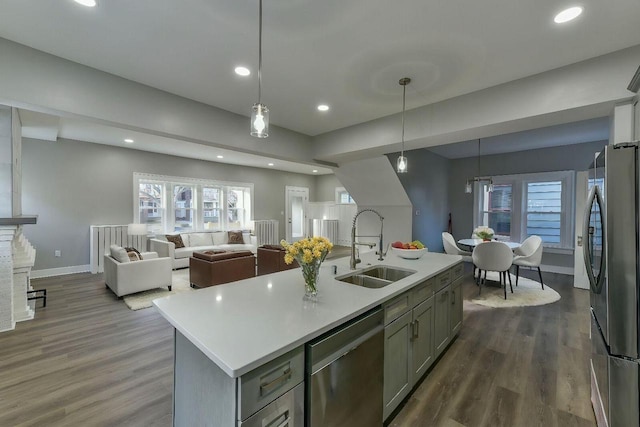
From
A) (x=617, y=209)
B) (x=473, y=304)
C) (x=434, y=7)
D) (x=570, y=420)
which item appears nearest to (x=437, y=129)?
(x=434, y=7)

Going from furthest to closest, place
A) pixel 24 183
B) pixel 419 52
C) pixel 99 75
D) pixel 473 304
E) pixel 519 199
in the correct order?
pixel 519 199 → pixel 24 183 → pixel 473 304 → pixel 99 75 → pixel 419 52

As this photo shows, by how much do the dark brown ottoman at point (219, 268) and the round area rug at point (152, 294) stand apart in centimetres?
25

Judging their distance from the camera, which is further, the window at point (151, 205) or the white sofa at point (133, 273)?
the window at point (151, 205)

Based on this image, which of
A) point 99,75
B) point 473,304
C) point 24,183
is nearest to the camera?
point 99,75

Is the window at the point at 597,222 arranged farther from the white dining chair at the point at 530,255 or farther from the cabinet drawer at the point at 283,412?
the white dining chair at the point at 530,255

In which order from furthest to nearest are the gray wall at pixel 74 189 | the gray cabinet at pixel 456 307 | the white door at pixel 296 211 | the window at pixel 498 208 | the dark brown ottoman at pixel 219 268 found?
1. the white door at pixel 296 211
2. the window at pixel 498 208
3. the gray wall at pixel 74 189
4. the dark brown ottoman at pixel 219 268
5. the gray cabinet at pixel 456 307

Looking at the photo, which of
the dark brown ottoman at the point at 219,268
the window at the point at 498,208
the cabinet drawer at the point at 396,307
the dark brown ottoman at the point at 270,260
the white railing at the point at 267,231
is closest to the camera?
the cabinet drawer at the point at 396,307

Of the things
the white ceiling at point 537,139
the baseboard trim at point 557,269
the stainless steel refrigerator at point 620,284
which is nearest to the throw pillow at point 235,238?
the white ceiling at point 537,139

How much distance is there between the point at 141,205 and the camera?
6.61 m

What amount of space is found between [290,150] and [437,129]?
231 centimetres

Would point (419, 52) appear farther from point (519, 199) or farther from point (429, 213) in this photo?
point (519, 199)

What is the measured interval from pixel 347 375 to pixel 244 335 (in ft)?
1.93

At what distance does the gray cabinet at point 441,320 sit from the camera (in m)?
2.40

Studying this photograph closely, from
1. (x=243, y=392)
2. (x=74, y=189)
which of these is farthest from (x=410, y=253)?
(x=74, y=189)
